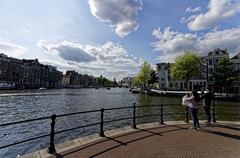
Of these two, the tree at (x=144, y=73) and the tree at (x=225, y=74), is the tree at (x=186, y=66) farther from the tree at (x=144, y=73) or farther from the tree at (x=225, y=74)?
the tree at (x=144, y=73)

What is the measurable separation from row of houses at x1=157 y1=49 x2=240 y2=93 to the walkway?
27143 mm

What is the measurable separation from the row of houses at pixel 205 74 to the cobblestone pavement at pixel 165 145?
27033 millimetres

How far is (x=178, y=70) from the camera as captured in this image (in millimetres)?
64062

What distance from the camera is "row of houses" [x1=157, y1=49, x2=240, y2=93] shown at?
6116cm

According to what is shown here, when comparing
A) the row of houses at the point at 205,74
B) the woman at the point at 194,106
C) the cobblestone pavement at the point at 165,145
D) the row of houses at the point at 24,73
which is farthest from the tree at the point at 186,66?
the row of houses at the point at 24,73

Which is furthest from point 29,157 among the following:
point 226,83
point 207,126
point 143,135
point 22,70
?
point 22,70

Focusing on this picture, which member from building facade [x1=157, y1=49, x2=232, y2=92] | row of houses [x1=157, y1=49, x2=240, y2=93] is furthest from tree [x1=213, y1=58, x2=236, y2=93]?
building facade [x1=157, y1=49, x2=232, y2=92]

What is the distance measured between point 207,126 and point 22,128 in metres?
13.2

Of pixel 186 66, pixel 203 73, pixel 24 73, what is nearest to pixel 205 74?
pixel 203 73

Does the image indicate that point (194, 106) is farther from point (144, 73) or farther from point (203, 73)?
point (144, 73)

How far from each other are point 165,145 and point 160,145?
0.52 ft

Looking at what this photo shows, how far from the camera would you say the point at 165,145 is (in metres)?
7.21

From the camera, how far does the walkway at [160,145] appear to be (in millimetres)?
6344

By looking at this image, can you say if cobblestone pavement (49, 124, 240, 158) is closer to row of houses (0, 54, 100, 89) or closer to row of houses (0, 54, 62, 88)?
row of houses (0, 54, 100, 89)
